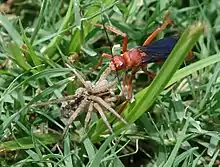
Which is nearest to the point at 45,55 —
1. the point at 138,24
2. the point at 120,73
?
the point at 120,73

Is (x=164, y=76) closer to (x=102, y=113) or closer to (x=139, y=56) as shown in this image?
(x=102, y=113)

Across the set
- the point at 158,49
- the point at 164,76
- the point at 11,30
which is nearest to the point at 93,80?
the point at 158,49

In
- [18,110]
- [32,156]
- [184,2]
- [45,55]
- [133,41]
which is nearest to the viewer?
[32,156]

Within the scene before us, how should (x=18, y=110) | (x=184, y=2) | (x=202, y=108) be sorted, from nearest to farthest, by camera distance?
1. (x=18, y=110)
2. (x=202, y=108)
3. (x=184, y=2)

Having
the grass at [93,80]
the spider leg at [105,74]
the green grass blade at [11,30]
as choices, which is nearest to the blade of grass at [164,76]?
the grass at [93,80]

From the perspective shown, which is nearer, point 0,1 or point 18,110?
point 18,110

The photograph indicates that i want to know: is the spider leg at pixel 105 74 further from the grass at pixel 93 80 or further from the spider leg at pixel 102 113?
the spider leg at pixel 102 113

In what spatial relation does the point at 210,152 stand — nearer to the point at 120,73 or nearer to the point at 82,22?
the point at 120,73

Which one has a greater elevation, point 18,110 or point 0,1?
point 0,1
